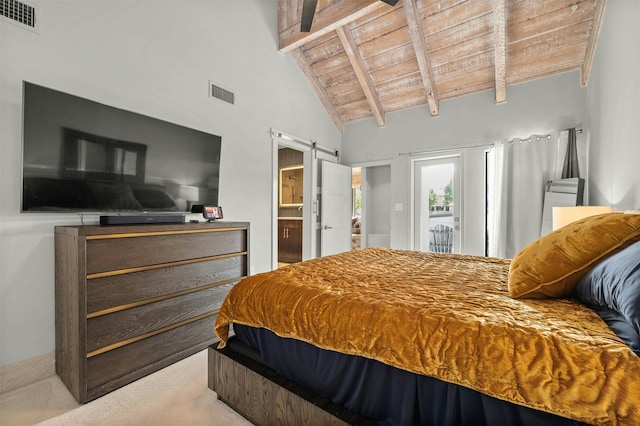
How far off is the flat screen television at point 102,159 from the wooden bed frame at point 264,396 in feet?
4.52

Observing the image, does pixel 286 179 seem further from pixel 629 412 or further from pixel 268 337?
pixel 629 412

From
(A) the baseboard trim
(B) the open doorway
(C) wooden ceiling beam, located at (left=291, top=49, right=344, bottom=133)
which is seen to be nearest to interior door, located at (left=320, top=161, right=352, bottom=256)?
(C) wooden ceiling beam, located at (left=291, top=49, right=344, bottom=133)

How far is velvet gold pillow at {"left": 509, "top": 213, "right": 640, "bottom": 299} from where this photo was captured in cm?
105

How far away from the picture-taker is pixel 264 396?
4.53ft

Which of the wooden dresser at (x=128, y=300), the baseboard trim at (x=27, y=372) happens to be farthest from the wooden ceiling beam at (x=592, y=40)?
the baseboard trim at (x=27, y=372)

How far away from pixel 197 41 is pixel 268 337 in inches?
117

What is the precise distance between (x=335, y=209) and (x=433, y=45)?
2.70 m

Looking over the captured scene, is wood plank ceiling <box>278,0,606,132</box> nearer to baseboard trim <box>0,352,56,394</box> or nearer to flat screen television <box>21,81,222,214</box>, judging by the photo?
flat screen television <box>21,81,222,214</box>

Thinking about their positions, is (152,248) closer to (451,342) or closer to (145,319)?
(145,319)

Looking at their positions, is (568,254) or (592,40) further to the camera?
(592,40)

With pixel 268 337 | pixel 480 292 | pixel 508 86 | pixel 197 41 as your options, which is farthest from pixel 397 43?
pixel 268 337

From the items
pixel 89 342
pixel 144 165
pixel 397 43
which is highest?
pixel 397 43

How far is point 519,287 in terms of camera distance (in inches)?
46.4

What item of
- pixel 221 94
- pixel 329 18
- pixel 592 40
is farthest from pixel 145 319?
pixel 592 40
